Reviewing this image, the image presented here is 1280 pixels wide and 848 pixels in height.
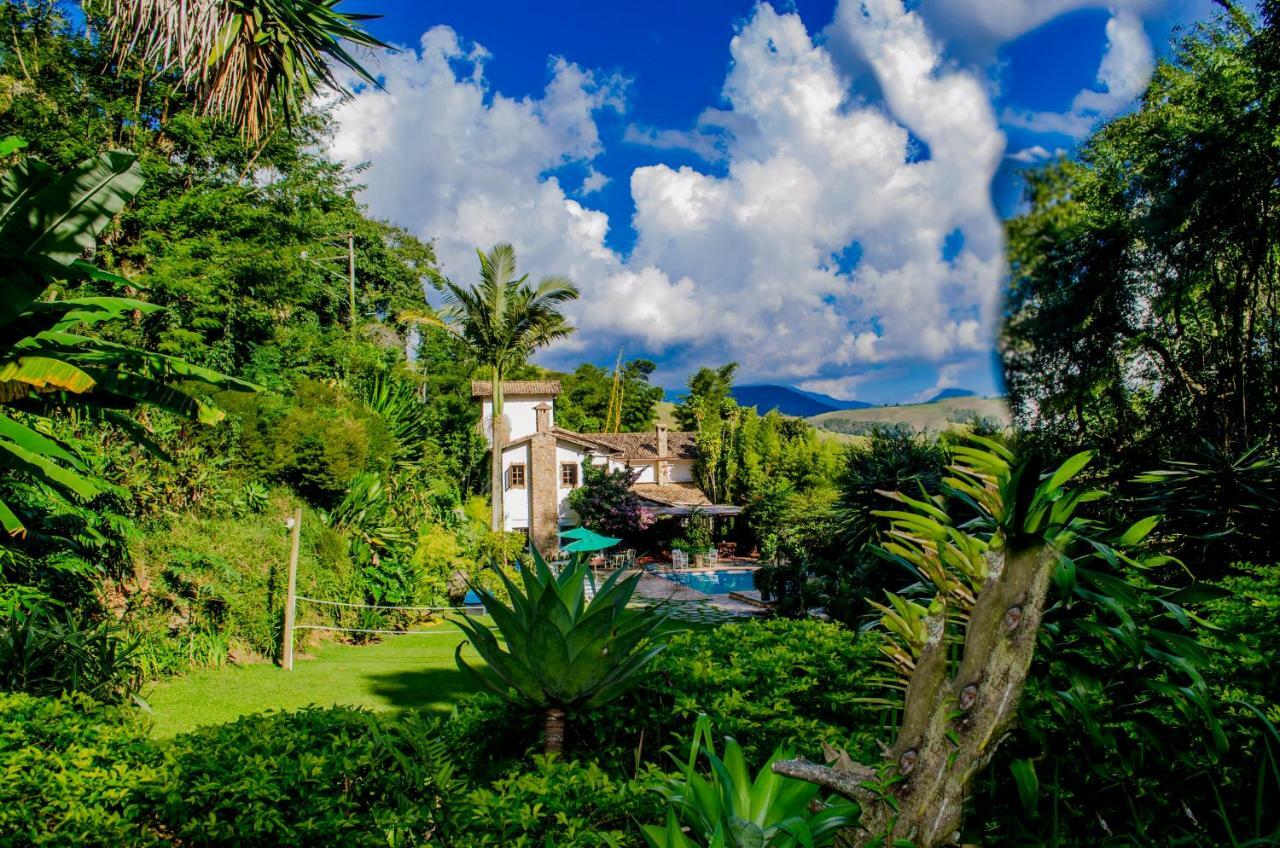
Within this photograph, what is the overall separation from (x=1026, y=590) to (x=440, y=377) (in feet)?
98.9

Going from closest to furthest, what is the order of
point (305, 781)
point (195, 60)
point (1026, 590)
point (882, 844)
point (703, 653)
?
point (1026, 590)
point (882, 844)
point (305, 781)
point (703, 653)
point (195, 60)

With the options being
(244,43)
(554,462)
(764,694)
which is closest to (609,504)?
(554,462)

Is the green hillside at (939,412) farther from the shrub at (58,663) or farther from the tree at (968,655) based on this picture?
the shrub at (58,663)

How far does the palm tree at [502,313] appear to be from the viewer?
19672 millimetres

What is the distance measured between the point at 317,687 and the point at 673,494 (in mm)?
24986

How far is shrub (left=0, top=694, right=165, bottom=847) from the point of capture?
2.04m

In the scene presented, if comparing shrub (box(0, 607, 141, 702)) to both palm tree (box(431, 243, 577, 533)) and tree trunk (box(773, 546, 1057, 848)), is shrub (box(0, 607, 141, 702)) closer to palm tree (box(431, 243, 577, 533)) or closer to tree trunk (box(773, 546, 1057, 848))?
tree trunk (box(773, 546, 1057, 848))

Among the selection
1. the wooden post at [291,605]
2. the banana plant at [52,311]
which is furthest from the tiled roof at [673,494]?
the banana plant at [52,311]

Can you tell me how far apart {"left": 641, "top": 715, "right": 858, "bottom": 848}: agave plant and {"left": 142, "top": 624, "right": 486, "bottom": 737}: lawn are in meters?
6.81

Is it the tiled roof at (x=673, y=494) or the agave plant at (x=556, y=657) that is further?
the tiled roof at (x=673, y=494)

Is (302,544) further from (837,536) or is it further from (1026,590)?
(1026,590)

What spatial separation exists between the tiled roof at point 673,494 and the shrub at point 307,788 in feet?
94.0

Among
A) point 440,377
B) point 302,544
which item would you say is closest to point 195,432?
point 302,544

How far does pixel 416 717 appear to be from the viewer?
239cm
